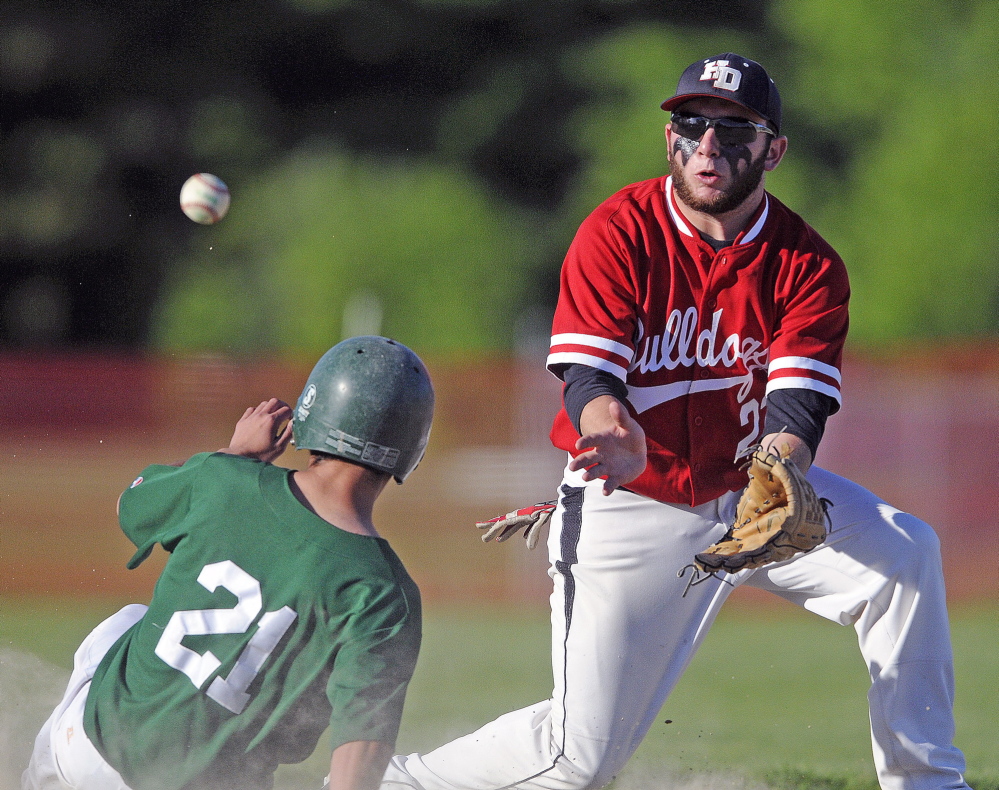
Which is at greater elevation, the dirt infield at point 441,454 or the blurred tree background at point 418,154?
the blurred tree background at point 418,154

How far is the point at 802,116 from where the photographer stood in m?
18.6

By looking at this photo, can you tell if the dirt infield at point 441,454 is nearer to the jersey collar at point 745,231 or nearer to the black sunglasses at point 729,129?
the jersey collar at point 745,231

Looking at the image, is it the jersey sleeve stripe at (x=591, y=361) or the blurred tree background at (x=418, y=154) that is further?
the blurred tree background at (x=418, y=154)

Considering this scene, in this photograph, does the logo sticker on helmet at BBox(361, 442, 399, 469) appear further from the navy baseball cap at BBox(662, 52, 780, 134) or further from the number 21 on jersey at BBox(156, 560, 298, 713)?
the navy baseball cap at BBox(662, 52, 780, 134)

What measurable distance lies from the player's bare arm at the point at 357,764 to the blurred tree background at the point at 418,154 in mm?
14580

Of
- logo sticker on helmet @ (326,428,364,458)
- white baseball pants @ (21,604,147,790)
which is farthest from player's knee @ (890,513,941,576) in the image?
white baseball pants @ (21,604,147,790)

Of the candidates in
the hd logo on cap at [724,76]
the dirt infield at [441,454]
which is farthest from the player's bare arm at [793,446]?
the dirt infield at [441,454]

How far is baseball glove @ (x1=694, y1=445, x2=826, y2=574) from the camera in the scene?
3182mm

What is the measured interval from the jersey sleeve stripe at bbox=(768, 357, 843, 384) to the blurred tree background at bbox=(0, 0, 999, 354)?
45.5 ft

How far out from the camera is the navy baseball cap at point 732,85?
3404mm

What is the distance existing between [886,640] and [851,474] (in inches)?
263

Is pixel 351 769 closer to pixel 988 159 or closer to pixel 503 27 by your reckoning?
pixel 988 159

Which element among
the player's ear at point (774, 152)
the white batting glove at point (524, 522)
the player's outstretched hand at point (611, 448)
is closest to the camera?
the player's outstretched hand at point (611, 448)

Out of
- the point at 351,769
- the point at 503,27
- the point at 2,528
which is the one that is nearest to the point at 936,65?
the point at 503,27
